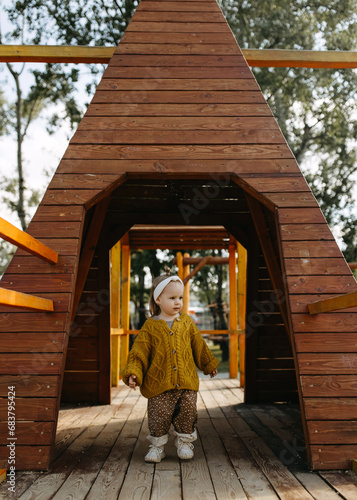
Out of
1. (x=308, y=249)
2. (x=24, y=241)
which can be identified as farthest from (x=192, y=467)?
(x=24, y=241)

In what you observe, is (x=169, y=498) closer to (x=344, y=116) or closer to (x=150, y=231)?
(x=150, y=231)

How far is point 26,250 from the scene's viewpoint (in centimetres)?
301

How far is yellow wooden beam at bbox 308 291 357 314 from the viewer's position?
8.58 feet

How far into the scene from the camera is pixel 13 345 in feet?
10.9

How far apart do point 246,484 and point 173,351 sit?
98 centimetres

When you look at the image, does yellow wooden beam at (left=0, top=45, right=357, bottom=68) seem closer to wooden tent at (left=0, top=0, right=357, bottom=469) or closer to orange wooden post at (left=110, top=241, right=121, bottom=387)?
wooden tent at (left=0, top=0, right=357, bottom=469)

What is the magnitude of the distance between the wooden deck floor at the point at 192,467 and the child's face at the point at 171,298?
0.99m

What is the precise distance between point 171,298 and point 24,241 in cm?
112

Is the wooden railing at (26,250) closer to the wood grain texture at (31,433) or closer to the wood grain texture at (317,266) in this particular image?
the wood grain texture at (31,433)

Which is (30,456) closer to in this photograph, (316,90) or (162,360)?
(162,360)

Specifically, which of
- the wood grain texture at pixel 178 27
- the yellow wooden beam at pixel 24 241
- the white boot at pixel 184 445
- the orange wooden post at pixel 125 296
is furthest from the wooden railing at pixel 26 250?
the orange wooden post at pixel 125 296

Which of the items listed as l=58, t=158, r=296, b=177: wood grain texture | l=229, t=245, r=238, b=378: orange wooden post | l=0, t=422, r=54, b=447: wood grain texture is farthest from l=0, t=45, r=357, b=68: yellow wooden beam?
l=229, t=245, r=238, b=378: orange wooden post

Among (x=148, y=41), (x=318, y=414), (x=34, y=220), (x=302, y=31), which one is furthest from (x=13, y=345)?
(x=302, y=31)

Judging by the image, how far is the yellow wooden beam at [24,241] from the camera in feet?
8.55
